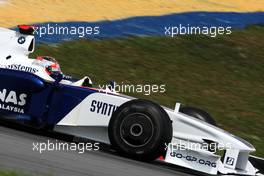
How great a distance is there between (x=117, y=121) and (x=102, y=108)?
1.10 feet

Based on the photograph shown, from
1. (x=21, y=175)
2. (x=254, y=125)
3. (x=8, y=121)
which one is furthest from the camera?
(x=254, y=125)

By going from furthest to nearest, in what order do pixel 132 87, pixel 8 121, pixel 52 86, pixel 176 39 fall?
pixel 176 39
pixel 132 87
pixel 8 121
pixel 52 86

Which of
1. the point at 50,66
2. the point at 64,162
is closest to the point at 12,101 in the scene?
the point at 50,66

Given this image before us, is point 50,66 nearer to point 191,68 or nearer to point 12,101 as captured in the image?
point 12,101

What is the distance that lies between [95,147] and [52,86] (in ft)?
2.77

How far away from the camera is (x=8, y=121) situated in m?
8.59

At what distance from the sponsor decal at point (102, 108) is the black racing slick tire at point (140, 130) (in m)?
0.19

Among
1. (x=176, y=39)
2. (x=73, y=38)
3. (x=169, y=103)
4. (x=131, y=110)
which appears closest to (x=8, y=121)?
(x=131, y=110)

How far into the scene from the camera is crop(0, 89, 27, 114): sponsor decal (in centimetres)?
810

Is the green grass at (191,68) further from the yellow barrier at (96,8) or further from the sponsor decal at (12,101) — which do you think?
the sponsor decal at (12,101)

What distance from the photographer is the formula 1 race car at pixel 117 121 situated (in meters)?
7.48

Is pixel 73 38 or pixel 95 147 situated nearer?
pixel 95 147

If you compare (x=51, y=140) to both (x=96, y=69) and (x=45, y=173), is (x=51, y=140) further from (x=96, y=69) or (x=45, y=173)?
(x=96, y=69)

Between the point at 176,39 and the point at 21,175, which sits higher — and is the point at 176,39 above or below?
above
